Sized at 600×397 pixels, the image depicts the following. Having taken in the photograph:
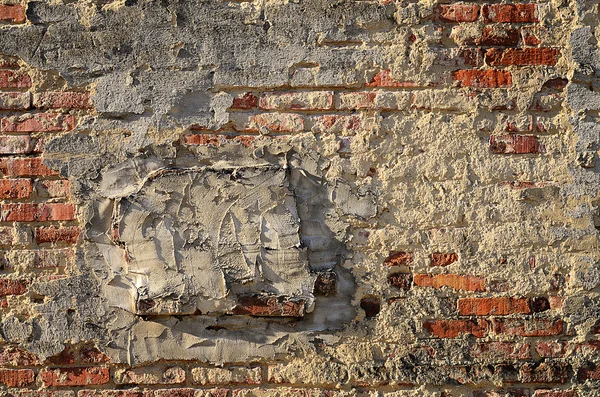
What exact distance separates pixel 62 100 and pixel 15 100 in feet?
0.59

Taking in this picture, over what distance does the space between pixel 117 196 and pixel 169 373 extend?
689mm

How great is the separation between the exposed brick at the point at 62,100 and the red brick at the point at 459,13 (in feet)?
4.57

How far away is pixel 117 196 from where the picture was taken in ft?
8.54

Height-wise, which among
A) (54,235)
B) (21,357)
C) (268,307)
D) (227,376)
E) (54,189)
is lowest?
(227,376)

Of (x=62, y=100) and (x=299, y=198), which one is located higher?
(x=62, y=100)

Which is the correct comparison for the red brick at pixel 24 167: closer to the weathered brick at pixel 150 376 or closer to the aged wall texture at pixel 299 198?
the aged wall texture at pixel 299 198

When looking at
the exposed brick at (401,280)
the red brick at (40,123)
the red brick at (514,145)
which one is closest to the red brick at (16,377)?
the red brick at (40,123)

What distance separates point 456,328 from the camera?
2604 millimetres

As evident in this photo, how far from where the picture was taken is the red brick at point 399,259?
8.61 ft

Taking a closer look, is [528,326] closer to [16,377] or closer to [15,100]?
[16,377]

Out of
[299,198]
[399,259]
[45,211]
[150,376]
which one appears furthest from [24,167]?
[399,259]

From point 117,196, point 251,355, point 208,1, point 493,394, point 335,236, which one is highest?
point 208,1

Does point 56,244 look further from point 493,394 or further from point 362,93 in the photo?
point 493,394

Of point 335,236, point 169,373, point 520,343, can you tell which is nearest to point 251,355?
point 169,373
